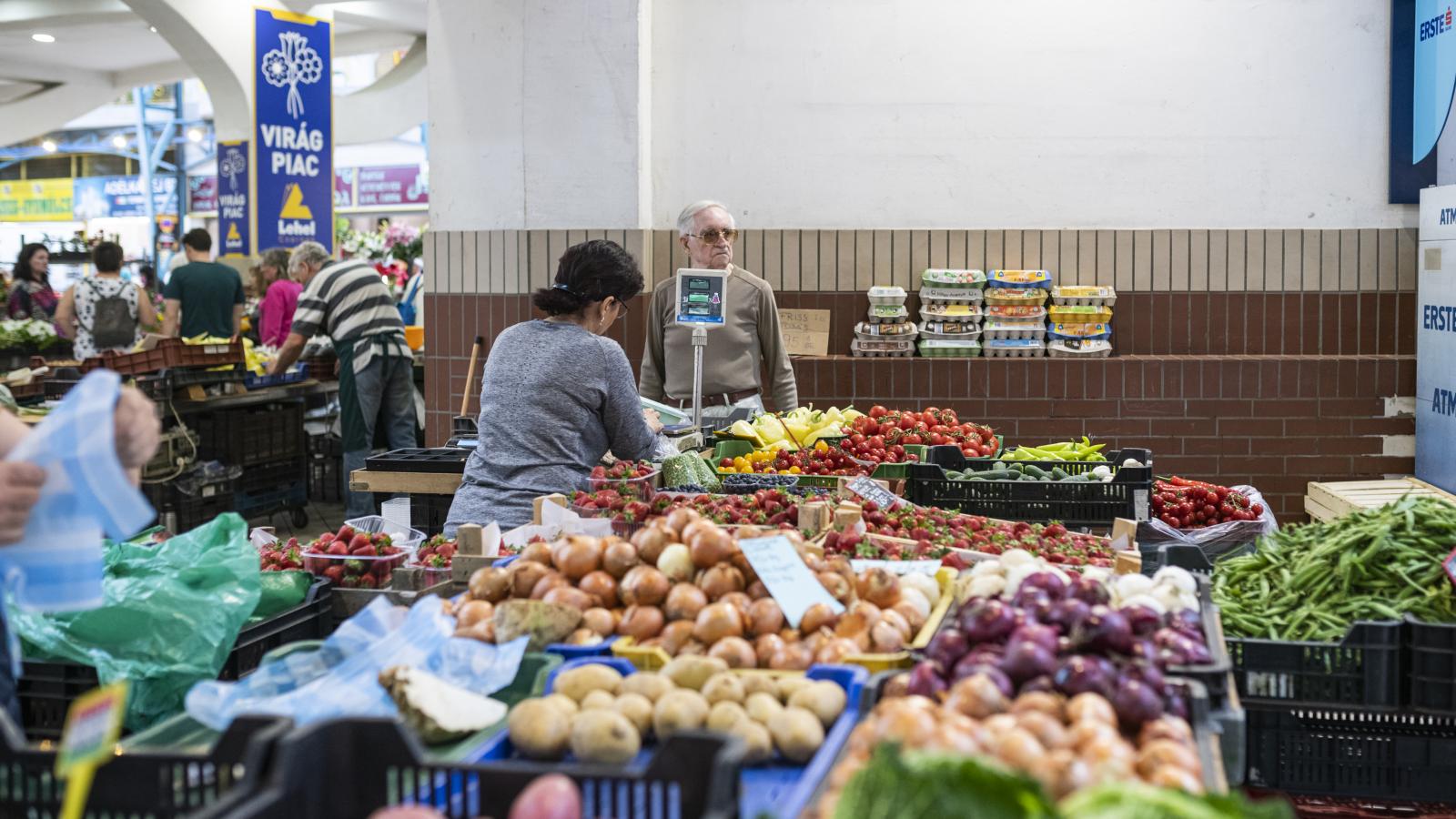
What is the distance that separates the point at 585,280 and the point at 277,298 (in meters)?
6.47

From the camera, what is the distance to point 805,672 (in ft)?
7.82

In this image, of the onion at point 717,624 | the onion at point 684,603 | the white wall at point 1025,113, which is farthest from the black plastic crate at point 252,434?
the onion at point 717,624

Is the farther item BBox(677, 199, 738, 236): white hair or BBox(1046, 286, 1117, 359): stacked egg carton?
BBox(1046, 286, 1117, 359): stacked egg carton

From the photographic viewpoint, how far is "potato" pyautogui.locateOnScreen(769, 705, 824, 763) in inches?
80.0

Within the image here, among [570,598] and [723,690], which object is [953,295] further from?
[723,690]

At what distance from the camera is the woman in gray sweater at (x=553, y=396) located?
4.18m

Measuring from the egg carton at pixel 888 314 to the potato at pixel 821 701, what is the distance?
17.4 ft

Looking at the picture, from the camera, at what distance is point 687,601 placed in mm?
2564

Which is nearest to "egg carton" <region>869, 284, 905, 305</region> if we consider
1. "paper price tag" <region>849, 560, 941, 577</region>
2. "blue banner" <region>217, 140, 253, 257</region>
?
"paper price tag" <region>849, 560, 941, 577</region>

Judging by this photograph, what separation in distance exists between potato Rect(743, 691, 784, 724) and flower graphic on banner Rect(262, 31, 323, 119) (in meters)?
9.15

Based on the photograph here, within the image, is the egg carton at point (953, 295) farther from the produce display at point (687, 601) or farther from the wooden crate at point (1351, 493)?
the produce display at point (687, 601)

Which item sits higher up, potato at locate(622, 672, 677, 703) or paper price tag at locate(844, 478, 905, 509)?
paper price tag at locate(844, 478, 905, 509)

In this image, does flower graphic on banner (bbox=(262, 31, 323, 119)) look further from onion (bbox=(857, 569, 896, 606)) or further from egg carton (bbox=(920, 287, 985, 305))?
onion (bbox=(857, 569, 896, 606))

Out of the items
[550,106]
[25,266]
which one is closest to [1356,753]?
[550,106]
